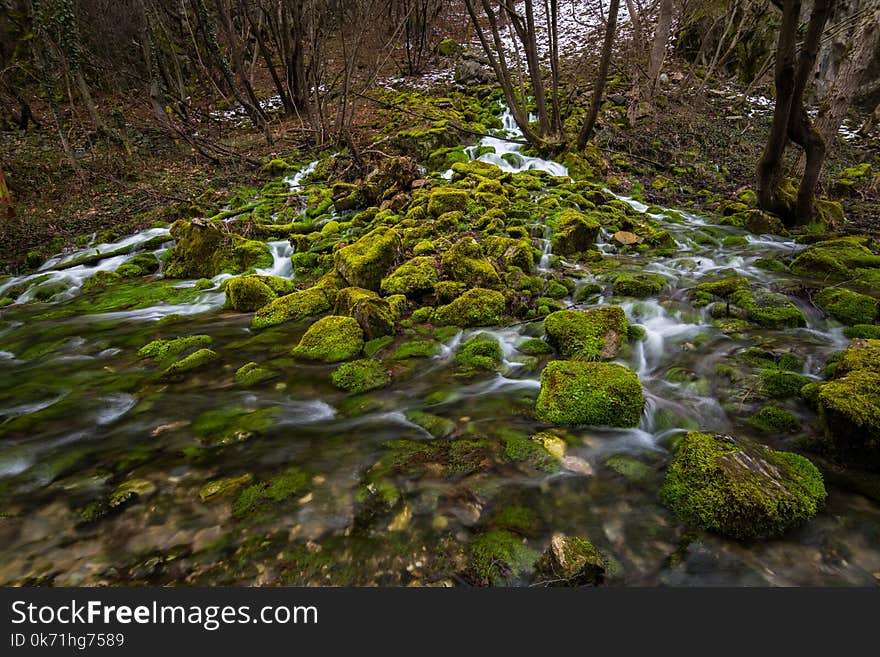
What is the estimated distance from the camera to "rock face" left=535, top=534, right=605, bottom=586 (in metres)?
1.99

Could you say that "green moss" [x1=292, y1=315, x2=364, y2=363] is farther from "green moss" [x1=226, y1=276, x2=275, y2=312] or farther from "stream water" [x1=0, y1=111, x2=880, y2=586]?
"green moss" [x1=226, y1=276, x2=275, y2=312]

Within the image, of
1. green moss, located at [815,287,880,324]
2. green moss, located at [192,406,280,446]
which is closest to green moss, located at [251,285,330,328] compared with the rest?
green moss, located at [192,406,280,446]

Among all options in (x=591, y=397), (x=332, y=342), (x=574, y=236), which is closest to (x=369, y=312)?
(x=332, y=342)

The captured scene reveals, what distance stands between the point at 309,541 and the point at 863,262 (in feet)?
25.4

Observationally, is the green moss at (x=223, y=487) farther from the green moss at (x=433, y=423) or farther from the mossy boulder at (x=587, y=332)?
the mossy boulder at (x=587, y=332)

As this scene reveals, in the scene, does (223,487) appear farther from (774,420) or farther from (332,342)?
(774,420)

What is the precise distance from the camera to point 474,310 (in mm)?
4953

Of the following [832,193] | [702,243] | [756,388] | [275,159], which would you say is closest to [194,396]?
[756,388]

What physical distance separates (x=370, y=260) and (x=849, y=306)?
567 centimetres

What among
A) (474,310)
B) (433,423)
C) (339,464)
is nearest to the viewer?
(339,464)

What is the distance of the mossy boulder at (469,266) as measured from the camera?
5473 mm

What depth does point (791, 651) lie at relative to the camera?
1.72m

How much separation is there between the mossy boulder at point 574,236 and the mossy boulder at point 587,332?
2.70 metres

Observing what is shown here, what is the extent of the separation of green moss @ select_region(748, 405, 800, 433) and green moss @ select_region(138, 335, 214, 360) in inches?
216
